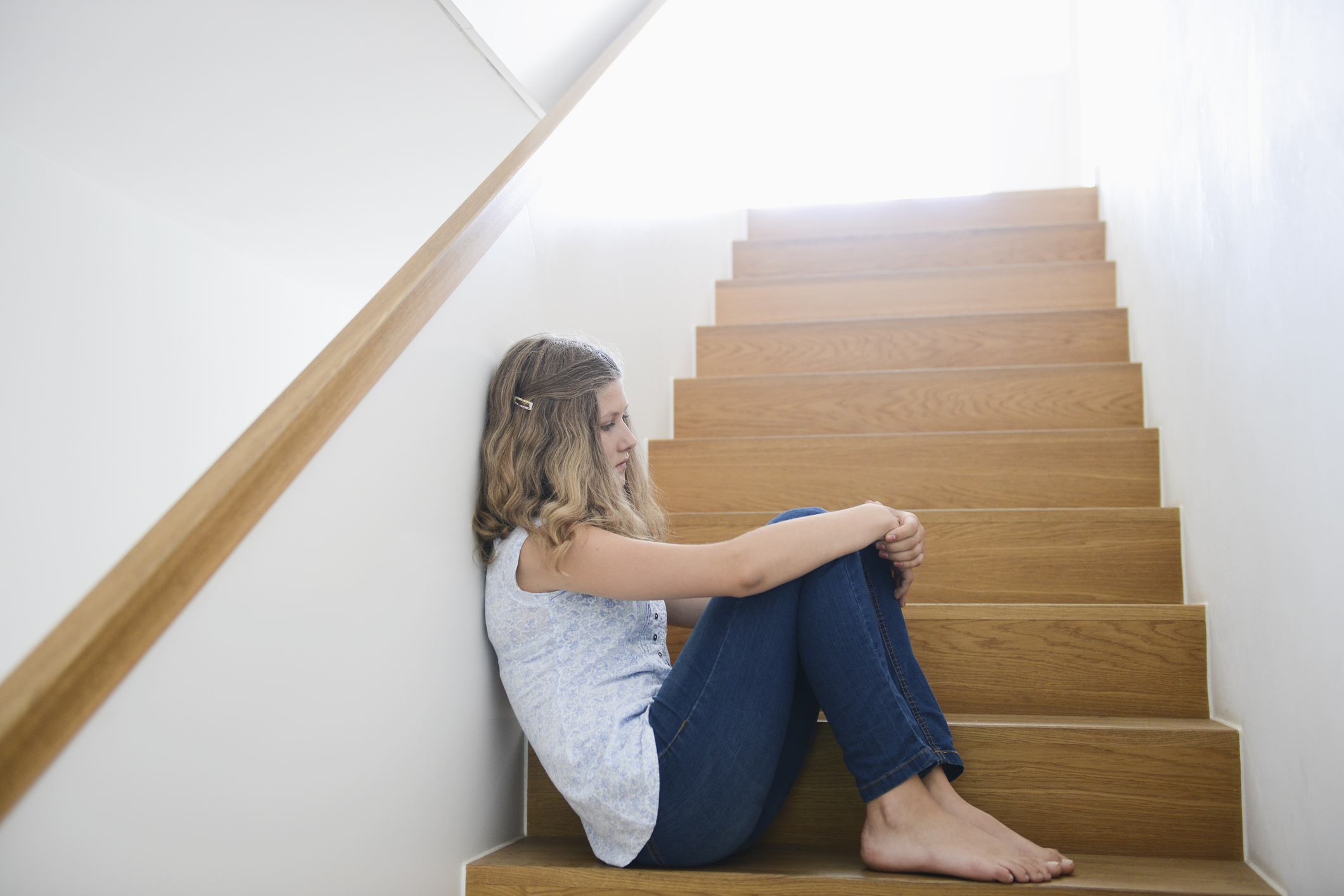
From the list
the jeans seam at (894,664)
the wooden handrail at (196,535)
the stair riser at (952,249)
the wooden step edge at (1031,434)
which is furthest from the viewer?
the stair riser at (952,249)

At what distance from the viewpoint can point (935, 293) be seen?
249 centimetres

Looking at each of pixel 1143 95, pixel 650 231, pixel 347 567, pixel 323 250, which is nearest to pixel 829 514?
pixel 347 567

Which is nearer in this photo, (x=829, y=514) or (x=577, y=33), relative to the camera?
(x=829, y=514)

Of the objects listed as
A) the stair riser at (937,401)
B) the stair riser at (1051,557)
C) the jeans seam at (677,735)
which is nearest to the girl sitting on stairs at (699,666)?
the jeans seam at (677,735)

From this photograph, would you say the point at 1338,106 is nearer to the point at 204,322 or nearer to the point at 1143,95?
the point at 1143,95

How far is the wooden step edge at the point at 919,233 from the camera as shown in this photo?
265 centimetres

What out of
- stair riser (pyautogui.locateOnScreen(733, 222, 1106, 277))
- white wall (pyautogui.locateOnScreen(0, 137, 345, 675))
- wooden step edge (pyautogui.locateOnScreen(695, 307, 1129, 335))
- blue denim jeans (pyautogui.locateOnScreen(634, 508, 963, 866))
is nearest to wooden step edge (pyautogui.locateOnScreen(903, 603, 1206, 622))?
blue denim jeans (pyautogui.locateOnScreen(634, 508, 963, 866))

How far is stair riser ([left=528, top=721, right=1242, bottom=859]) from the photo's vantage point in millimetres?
1113

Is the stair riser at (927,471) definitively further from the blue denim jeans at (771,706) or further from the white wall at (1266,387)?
the blue denim jeans at (771,706)

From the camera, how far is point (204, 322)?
95.6 inches

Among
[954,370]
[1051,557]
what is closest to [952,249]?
[954,370]

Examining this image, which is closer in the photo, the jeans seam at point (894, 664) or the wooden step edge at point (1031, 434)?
the jeans seam at point (894, 664)

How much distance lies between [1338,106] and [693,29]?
2097mm

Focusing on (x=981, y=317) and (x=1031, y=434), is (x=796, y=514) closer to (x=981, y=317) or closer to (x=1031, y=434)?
(x=1031, y=434)
